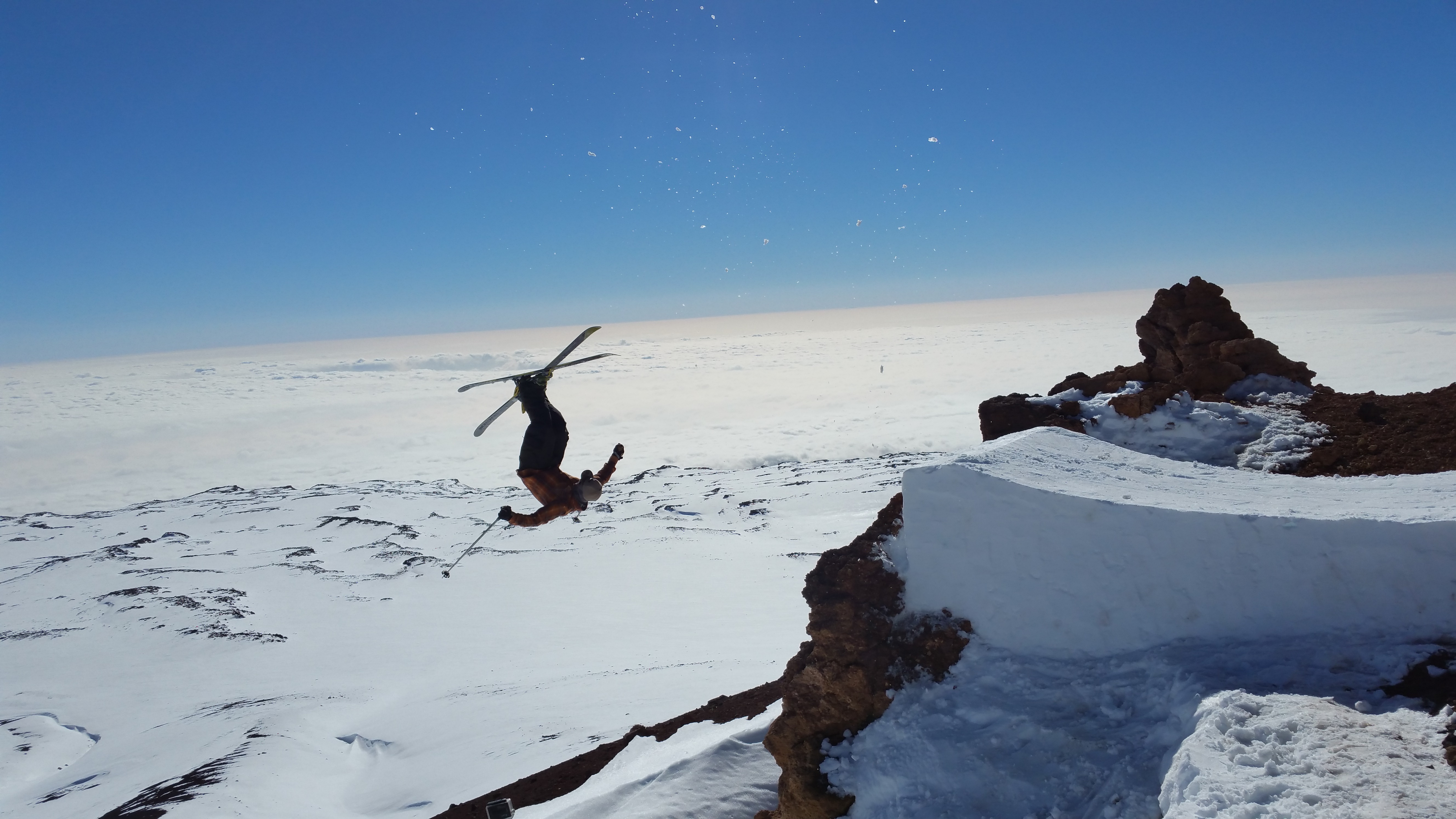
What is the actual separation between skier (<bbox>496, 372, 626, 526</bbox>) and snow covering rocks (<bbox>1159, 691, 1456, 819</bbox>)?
21.6 feet

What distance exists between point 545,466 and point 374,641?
41623mm

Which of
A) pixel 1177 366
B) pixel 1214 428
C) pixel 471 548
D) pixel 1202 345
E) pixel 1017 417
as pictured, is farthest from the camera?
pixel 1177 366

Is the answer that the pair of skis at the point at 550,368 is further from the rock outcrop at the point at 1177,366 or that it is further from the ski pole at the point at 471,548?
the rock outcrop at the point at 1177,366

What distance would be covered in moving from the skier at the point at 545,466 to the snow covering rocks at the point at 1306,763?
6595 mm

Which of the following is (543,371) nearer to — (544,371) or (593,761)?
(544,371)

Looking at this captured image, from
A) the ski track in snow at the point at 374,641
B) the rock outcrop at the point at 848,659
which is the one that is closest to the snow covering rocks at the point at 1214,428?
the rock outcrop at the point at 848,659

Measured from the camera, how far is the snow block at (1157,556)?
503 cm

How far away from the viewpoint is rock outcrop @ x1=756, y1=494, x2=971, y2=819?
6.12 m

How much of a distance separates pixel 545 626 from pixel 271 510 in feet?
239

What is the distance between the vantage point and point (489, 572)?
6169 centimetres

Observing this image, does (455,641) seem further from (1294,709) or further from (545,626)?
(1294,709)

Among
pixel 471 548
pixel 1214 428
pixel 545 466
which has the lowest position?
pixel 471 548

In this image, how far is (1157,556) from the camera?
5590 mm

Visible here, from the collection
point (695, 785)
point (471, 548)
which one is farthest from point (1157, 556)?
point (471, 548)
